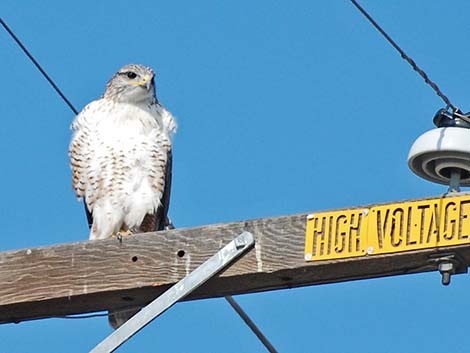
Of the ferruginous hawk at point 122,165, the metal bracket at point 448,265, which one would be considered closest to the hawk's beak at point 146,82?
the ferruginous hawk at point 122,165

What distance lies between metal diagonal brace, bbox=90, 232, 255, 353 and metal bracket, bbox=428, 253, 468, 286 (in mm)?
653

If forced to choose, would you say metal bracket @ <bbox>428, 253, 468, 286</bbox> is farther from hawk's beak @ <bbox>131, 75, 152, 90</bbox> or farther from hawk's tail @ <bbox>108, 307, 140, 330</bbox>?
hawk's beak @ <bbox>131, 75, 152, 90</bbox>

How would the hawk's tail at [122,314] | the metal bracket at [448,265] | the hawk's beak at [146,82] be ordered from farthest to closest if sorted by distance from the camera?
the hawk's beak at [146,82], the hawk's tail at [122,314], the metal bracket at [448,265]

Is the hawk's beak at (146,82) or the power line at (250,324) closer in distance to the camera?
the power line at (250,324)

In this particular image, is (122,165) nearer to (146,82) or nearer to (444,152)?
(146,82)

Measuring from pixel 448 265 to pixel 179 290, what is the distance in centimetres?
93

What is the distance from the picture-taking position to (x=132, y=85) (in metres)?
8.32

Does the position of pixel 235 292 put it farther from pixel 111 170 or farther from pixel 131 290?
pixel 111 170

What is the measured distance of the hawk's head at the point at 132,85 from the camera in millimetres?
8175

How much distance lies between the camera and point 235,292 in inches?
192

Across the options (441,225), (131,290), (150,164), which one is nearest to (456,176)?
(441,225)

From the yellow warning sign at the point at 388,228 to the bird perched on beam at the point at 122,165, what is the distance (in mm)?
2996

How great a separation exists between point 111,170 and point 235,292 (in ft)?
9.20

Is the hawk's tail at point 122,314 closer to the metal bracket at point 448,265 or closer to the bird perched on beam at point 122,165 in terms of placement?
the metal bracket at point 448,265
